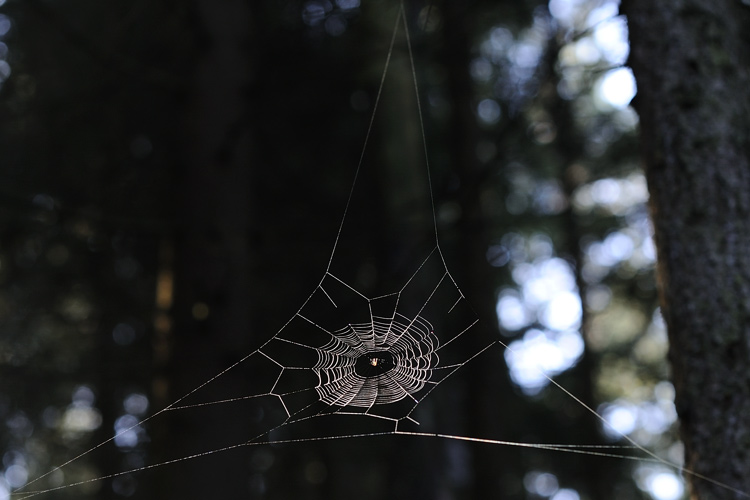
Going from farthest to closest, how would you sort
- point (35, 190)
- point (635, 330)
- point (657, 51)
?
point (635, 330), point (35, 190), point (657, 51)

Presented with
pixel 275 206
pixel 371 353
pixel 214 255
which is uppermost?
pixel 275 206

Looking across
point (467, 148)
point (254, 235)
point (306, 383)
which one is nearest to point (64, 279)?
point (306, 383)

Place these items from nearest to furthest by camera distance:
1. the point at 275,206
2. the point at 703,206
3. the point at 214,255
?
the point at 703,206
the point at 214,255
the point at 275,206

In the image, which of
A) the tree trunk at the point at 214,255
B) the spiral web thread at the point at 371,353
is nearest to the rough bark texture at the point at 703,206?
the spiral web thread at the point at 371,353

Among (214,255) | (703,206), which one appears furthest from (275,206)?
(703,206)

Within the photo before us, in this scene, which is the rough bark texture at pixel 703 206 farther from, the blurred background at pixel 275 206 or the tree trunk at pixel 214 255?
the tree trunk at pixel 214 255

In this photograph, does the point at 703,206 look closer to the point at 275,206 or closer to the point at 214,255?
the point at 214,255

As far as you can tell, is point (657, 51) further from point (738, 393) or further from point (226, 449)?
point (226, 449)
